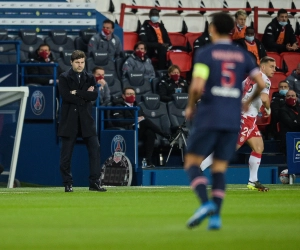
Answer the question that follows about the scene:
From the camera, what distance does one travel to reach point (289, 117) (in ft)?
64.3

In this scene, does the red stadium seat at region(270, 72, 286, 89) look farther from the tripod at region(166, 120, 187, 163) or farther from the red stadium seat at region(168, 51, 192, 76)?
the tripod at region(166, 120, 187, 163)

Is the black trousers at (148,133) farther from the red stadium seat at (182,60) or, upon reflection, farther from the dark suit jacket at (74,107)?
the dark suit jacket at (74,107)

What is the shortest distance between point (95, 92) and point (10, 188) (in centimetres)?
335

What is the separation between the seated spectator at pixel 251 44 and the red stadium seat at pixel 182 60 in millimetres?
1258

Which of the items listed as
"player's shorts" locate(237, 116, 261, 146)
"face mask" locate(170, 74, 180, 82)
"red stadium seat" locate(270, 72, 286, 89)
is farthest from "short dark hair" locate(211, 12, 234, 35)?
"red stadium seat" locate(270, 72, 286, 89)

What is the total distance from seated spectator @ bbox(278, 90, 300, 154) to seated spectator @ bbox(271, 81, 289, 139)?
19cm

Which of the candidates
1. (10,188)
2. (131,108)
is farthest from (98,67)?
(10,188)

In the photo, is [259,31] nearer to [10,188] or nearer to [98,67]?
[98,67]

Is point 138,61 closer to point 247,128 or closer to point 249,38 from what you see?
point 249,38

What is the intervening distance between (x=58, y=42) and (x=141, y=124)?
3.21 meters

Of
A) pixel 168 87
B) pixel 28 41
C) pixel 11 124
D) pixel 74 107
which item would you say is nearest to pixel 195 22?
pixel 168 87

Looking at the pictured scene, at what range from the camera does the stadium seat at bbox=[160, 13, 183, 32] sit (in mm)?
23906

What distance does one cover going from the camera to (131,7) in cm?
2302

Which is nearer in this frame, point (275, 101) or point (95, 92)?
point (95, 92)
